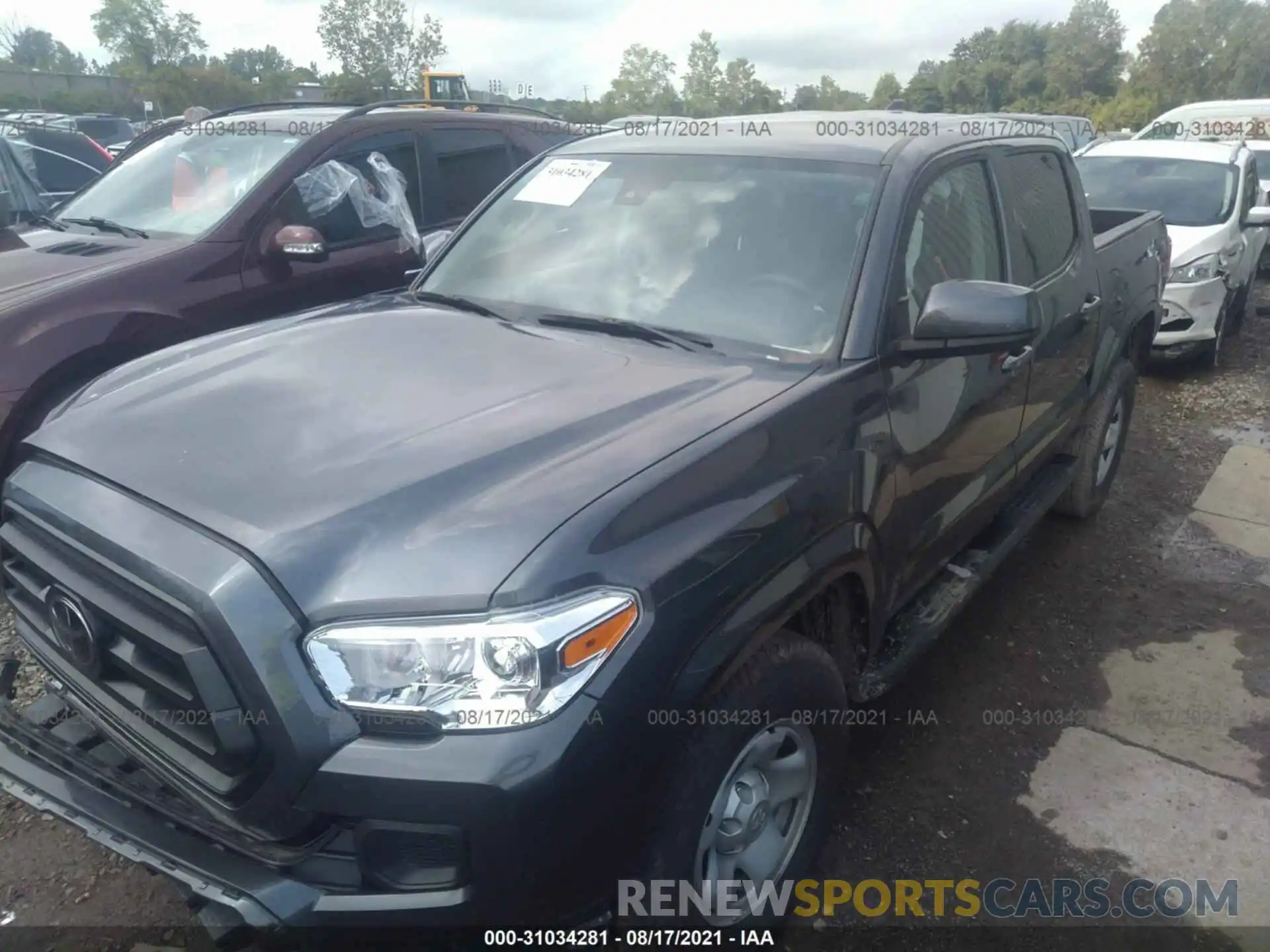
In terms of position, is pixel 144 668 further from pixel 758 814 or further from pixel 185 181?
pixel 185 181

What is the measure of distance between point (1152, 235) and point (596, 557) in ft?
14.4

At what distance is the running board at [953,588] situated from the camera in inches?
111

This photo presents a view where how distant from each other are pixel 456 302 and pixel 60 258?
Answer: 2.33 metres

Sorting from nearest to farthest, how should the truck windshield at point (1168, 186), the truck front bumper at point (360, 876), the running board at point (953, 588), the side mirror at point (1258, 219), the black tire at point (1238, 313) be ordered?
the truck front bumper at point (360, 876) → the running board at point (953, 588) → the side mirror at point (1258, 219) → the truck windshield at point (1168, 186) → the black tire at point (1238, 313)

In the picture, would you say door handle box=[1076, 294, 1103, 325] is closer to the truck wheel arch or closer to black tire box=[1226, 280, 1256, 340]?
the truck wheel arch

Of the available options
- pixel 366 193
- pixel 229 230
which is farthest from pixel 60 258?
pixel 366 193

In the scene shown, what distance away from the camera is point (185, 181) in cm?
491

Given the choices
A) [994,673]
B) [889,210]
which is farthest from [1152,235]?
[889,210]

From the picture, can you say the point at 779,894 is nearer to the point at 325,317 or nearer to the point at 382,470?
the point at 382,470

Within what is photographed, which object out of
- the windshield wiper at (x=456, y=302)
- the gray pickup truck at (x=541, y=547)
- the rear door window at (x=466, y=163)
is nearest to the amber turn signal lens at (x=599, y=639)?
the gray pickup truck at (x=541, y=547)

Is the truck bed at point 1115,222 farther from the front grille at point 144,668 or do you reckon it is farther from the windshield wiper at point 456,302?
the front grille at point 144,668

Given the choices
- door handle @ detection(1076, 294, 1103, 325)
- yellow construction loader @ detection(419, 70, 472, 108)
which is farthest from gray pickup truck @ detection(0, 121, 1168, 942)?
yellow construction loader @ detection(419, 70, 472, 108)

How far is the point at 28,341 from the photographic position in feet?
12.3

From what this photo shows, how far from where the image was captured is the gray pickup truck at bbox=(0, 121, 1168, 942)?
1.68m
